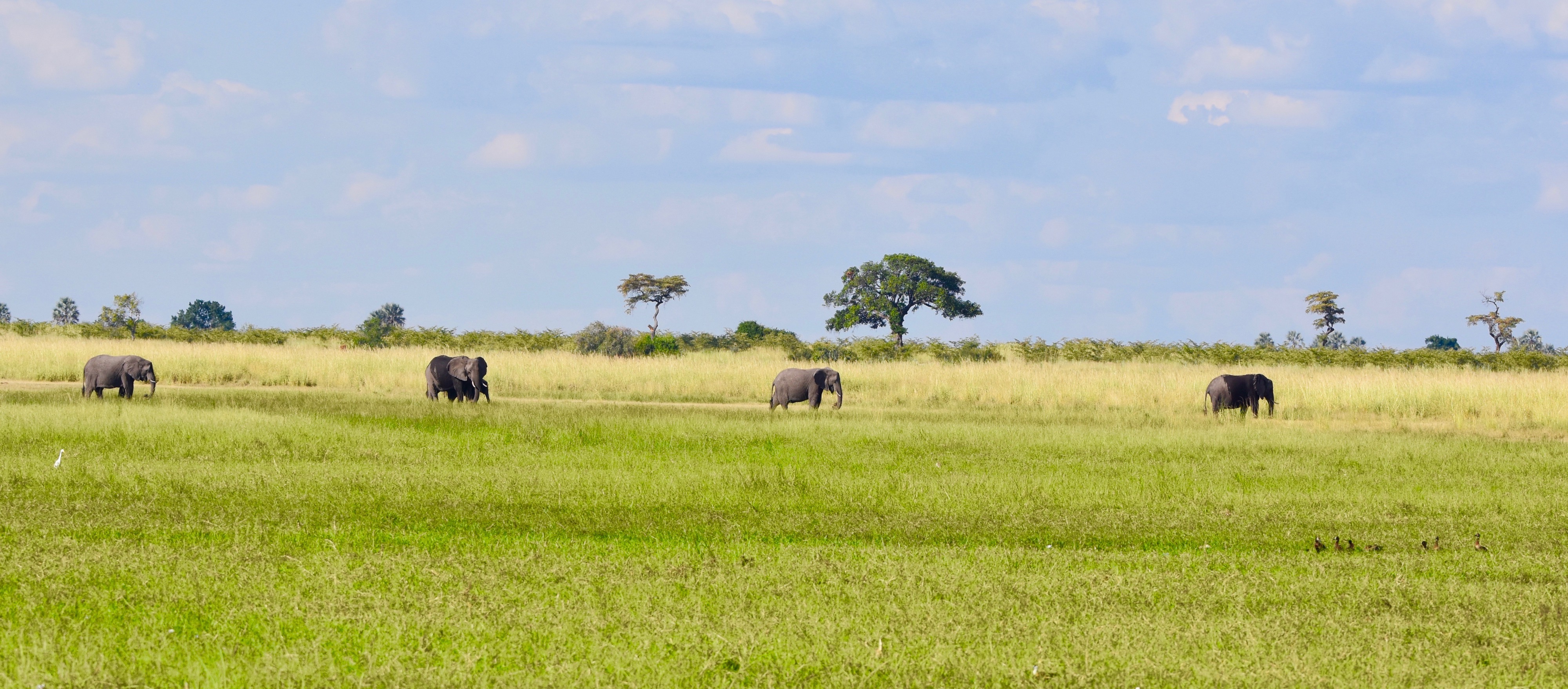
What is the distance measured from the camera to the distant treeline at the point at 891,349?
51.8 metres

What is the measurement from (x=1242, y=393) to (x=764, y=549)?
21.5 meters

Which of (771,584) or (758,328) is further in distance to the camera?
(758,328)

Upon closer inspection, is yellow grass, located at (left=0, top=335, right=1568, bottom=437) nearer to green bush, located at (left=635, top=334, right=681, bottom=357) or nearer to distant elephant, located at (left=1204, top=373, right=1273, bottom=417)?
distant elephant, located at (left=1204, top=373, right=1273, bottom=417)

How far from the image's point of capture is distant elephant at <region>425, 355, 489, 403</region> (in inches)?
1158

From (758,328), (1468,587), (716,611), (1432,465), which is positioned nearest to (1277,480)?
(1432,465)

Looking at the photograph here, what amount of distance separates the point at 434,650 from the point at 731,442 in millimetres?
13334

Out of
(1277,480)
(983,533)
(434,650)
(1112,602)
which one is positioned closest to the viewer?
(434,650)

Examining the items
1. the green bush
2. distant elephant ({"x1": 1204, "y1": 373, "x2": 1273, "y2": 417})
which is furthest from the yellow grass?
the green bush

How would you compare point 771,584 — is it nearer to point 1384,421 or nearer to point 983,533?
point 983,533

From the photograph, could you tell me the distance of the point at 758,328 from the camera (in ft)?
254

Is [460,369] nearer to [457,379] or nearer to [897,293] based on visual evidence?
[457,379]

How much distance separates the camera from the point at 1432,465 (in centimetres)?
1841

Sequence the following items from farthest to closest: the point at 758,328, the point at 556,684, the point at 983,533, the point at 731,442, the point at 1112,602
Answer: the point at 758,328
the point at 731,442
the point at 983,533
the point at 1112,602
the point at 556,684

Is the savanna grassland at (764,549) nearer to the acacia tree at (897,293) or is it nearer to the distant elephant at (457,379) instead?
the distant elephant at (457,379)
